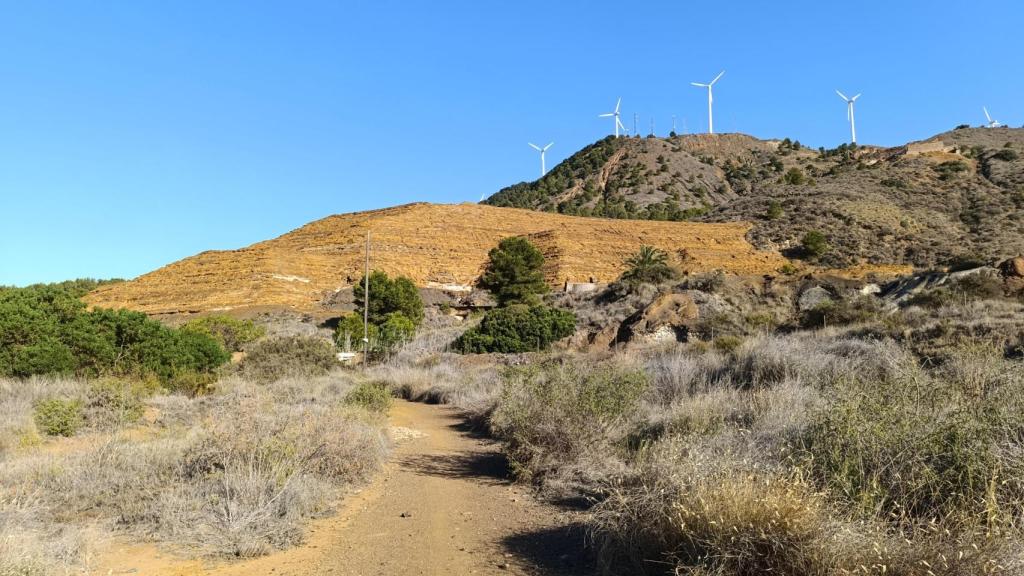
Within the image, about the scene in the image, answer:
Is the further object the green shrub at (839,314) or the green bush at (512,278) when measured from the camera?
the green bush at (512,278)

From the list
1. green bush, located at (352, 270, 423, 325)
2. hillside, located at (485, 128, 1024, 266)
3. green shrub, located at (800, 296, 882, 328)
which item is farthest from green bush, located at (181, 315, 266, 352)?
hillside, located at (485, 128, 1024, 266)

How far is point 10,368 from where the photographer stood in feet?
46.6

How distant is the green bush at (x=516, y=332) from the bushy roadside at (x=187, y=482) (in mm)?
18487

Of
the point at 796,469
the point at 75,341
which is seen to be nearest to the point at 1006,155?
the point at 796,469

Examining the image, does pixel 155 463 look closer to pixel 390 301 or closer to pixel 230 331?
pixel 230 331

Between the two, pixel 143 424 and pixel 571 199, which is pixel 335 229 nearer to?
pixel 571 199

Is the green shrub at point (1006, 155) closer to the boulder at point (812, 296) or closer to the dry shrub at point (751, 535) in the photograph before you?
the boulder at point (812, 296)

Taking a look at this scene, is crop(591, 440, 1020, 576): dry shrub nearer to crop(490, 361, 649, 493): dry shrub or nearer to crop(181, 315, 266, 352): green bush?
crop(490, 361, 649, 493): dry shrub

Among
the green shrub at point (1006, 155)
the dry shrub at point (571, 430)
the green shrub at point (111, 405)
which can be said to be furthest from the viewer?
the green shrub at point (1006, 155)

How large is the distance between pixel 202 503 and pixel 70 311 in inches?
521

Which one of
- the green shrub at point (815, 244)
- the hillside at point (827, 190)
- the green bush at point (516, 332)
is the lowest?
the green bush at point (516, 332)

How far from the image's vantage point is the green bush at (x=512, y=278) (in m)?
46.0

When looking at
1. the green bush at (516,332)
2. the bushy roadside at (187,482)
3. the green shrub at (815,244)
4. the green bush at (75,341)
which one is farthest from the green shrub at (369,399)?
the green shrub at (815,244)

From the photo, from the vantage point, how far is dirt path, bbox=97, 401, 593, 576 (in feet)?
16.7
